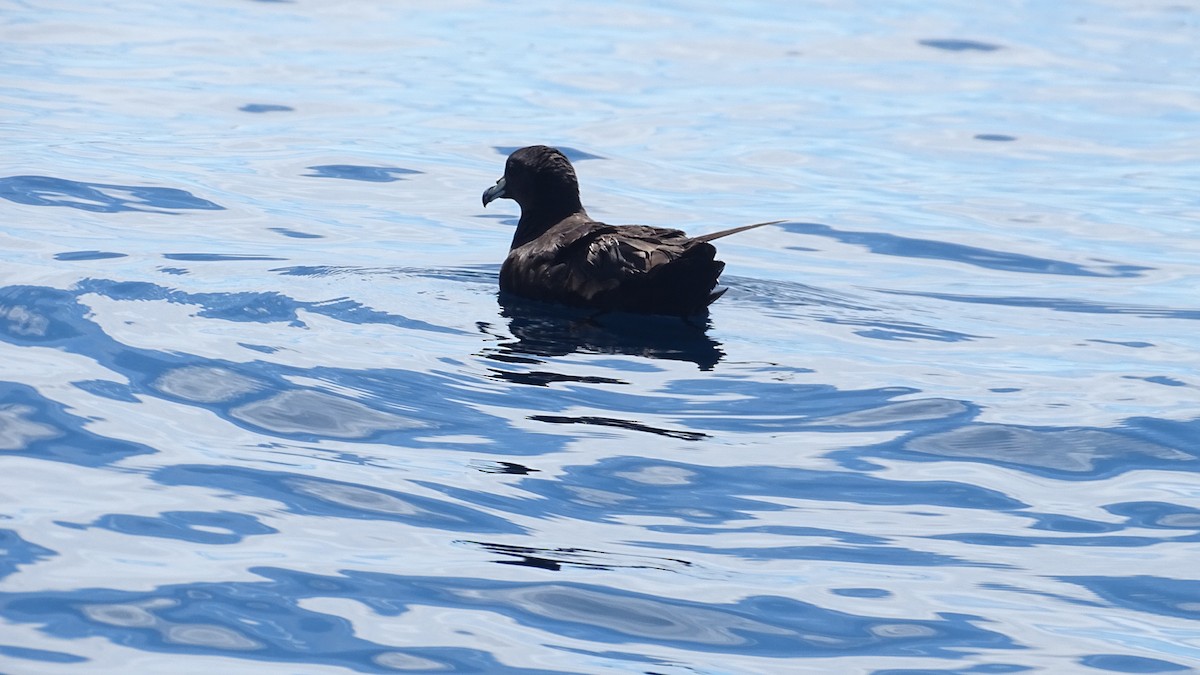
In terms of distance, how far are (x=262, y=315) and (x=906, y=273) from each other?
15.6 feet

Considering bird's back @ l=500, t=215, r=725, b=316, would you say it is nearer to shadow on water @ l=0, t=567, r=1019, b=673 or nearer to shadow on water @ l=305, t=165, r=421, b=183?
shadow on water @ l=0, t=567, r=1019, b=673

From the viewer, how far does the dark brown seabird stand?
26.8 ft

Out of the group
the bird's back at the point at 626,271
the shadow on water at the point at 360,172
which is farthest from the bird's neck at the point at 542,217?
the shadow on water at the point at 360,172

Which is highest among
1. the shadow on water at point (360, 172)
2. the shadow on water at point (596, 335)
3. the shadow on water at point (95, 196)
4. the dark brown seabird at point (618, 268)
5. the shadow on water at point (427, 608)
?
the dark brown seabird at point (618, 268)

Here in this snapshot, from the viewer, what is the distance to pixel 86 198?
37.7ft

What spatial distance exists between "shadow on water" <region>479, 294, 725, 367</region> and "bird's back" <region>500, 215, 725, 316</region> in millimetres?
93

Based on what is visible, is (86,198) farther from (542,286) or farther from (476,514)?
(476,514)

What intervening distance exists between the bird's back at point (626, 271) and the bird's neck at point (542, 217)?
2.80ft

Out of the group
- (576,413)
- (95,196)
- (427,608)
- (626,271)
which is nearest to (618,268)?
(626,271)

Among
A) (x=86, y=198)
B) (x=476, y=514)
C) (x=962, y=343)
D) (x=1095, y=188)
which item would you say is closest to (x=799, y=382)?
(x=962, y=343)

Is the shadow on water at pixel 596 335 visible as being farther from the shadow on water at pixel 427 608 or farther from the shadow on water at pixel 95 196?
the shadow on water at pixel 95 196

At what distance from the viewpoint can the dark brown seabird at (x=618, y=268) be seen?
8.17 metres

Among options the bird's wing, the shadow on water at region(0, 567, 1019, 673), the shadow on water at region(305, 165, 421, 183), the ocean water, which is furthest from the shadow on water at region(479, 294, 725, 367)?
the shadow on water at region(305, 165, 421, 183)

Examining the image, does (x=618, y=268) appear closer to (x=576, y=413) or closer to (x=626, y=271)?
(x=626, y=271)
